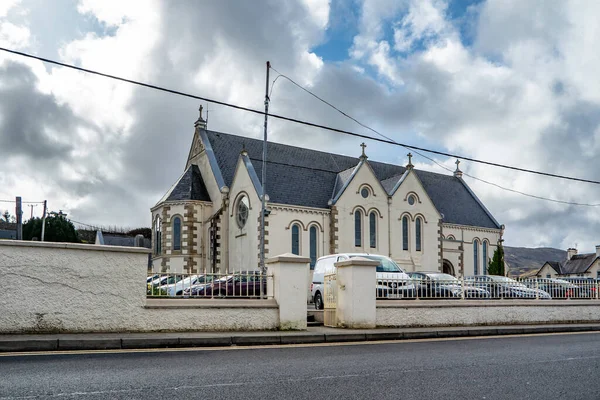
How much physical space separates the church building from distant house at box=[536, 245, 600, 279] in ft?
151

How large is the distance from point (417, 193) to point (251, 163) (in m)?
12.5

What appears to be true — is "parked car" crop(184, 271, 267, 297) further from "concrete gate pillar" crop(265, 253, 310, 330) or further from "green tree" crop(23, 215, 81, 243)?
"green tree" crop(23, 215, 81, 243)

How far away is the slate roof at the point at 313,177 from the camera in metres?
36.4

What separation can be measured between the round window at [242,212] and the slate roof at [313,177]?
1943 millimetres

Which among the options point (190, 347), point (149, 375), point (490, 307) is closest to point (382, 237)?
point (490, 307)

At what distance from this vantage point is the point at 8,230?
78.7 m

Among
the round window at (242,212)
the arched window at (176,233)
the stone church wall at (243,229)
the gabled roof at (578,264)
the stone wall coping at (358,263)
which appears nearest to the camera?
the stone wall coping at (358,263)

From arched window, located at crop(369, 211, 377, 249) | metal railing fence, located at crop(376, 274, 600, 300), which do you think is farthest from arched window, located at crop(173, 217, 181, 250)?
metal railing fence, located at crop(376, 274, 600, 300)

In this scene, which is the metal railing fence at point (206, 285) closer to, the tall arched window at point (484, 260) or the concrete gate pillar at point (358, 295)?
the concrete gate pillar at point (358, 295)

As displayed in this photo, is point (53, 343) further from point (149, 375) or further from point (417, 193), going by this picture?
point (417, 193)

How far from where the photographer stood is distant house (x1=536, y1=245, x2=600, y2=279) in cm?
7775

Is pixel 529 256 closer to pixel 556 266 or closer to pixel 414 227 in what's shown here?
pixel 556 266

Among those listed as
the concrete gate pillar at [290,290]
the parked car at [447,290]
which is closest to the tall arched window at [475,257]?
the parked car at [447,290]

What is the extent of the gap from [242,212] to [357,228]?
7665 mm
